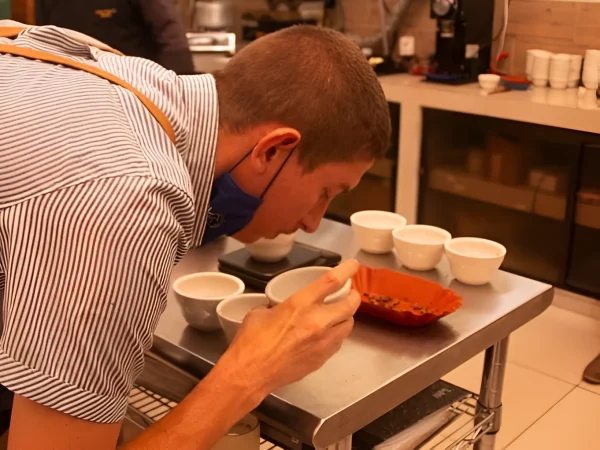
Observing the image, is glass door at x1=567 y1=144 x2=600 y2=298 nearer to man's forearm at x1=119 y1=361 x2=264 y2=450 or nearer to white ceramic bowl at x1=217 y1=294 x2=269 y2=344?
white ceramic bowl at x1=217 y1=294 x2=269 y2=344

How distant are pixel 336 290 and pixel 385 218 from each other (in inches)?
23.1

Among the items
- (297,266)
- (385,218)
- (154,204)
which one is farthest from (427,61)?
(154,204)

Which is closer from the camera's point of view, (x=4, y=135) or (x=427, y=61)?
(x=4, y=135)

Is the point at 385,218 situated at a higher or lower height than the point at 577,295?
higher

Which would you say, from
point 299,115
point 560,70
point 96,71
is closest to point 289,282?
point 299,115

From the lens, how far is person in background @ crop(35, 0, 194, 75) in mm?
2553

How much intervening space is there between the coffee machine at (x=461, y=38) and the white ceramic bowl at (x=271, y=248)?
200 cm

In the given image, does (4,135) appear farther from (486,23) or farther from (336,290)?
(486,23)

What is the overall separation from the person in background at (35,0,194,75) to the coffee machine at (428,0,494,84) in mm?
1167

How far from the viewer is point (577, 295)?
2752 mm

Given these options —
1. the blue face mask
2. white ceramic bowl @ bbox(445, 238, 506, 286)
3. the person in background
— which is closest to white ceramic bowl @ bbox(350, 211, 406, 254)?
white ceramic bowl @ bbox(445, 238, 506, 286)

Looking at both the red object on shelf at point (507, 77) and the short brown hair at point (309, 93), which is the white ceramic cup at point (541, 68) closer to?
the red object on shelf at point (507, 77)

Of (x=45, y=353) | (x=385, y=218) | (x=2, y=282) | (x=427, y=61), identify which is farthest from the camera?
(x=427, y=61)

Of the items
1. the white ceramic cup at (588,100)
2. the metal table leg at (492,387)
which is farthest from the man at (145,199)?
the white ceramic cup at (588,100)
